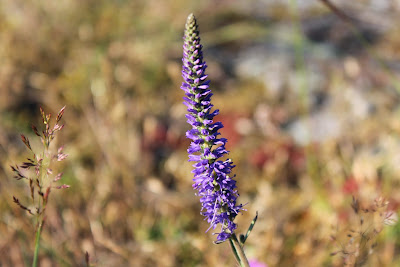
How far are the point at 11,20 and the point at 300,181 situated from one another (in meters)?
5.10

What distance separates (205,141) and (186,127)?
367 centimetres

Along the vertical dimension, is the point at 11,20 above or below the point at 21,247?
above

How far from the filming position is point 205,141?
4.82ft

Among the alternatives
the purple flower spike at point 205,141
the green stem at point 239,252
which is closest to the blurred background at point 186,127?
the green stem at point 239,252

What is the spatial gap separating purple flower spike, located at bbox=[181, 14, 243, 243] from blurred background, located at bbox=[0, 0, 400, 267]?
0.81 m

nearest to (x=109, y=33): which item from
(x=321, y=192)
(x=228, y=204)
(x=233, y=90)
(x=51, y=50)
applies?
(x=51, y=50)

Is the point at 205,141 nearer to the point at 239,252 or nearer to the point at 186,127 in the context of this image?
the point at 239,252

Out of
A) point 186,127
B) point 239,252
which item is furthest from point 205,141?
point 186,127

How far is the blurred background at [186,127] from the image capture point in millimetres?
3297

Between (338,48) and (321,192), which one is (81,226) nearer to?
(321,192)

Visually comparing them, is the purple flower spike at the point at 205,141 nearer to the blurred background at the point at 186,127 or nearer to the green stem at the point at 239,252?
the green stem at the point at 239,252

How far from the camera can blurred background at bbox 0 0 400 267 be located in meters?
3.30

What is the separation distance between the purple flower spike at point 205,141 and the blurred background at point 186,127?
0.81 meters

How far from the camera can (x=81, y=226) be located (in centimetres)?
352
